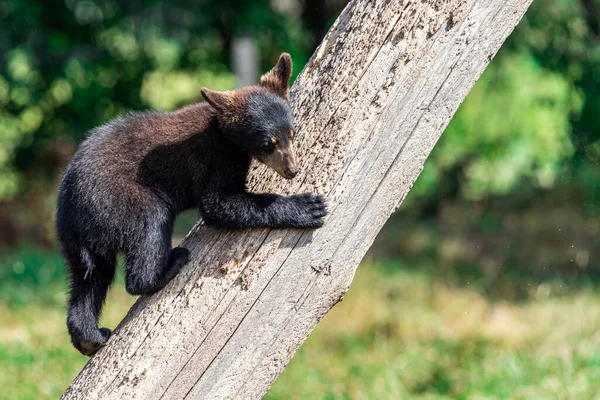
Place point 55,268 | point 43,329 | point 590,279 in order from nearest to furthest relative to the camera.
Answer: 1. point 43,329
2. point 590,279
3. point 55,268

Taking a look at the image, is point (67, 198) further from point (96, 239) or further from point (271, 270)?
point (271, 270)

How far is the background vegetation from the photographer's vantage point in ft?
19.8

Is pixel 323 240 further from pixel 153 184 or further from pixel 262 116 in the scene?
pixel 153 184

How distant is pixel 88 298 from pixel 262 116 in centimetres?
123

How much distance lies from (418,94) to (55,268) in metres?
6.96

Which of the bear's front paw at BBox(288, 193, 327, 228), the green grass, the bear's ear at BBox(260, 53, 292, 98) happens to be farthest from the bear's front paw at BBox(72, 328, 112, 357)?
the green grass

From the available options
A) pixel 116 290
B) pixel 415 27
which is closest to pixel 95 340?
pixel 415 27

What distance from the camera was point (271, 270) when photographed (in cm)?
346

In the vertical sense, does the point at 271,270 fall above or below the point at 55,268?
above

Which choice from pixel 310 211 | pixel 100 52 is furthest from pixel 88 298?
pixel 100 52

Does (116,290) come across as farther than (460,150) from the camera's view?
No

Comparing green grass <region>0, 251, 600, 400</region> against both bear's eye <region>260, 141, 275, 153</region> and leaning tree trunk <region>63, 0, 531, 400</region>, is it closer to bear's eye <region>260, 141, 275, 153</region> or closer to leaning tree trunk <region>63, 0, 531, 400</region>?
leaning tree trunk <region>63, 0, 531, 400</region>

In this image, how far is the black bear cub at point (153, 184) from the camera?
3723mm

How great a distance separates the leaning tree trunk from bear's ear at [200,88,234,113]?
54 cm
